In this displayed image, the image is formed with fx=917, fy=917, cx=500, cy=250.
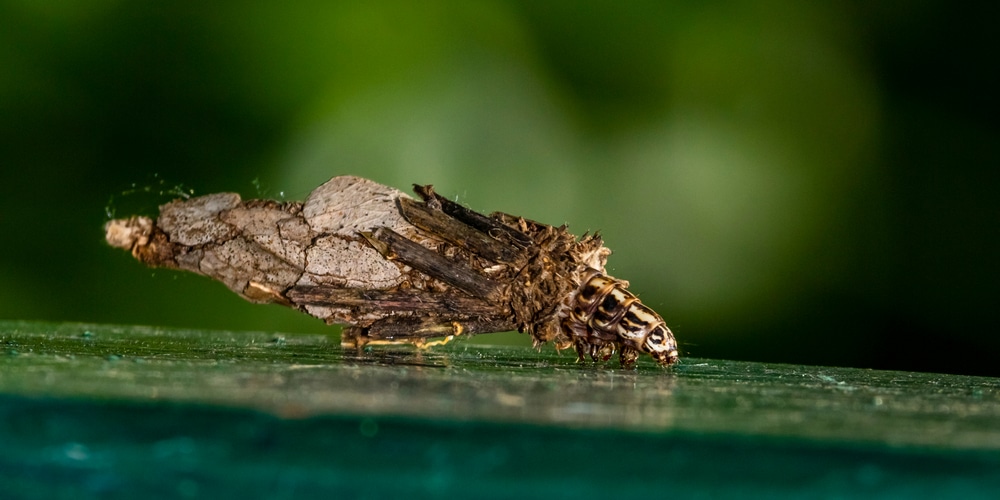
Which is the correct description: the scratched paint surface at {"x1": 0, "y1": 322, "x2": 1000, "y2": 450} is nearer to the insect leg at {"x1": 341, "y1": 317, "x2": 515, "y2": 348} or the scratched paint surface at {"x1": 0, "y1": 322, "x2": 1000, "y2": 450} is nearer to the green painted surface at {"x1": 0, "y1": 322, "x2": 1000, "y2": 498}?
the green painted surface at {"x1": 0, "y1": 322, "x2": 1000, "y2": 498}

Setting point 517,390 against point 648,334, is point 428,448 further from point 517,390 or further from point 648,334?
point 648,334

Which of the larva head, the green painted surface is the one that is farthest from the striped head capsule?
the green painted surface

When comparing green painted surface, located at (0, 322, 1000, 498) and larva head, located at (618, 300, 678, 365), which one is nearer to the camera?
green painted surface, located at (0, 322, 1000, 498)

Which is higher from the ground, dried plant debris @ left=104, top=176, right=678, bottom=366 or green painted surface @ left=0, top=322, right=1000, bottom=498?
dried plant debris @ left=104, top=176, right=678, bottom=366

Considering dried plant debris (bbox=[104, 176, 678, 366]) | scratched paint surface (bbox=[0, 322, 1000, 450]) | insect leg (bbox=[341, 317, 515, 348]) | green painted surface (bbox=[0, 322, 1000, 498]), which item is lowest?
green painted surface (bbox=[0, 322, 1000, 498])

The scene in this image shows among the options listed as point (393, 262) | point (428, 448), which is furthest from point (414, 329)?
point (428, 448)

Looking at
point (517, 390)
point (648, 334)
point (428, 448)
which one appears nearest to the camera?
point (428, 448)

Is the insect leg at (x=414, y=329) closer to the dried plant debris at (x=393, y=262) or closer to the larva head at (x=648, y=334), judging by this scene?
the dried plant debris at (x=393, y=262)

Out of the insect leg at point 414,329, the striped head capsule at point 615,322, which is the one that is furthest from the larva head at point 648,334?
the insect leg at point 414,329

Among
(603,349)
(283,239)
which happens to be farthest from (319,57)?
(603,349)
